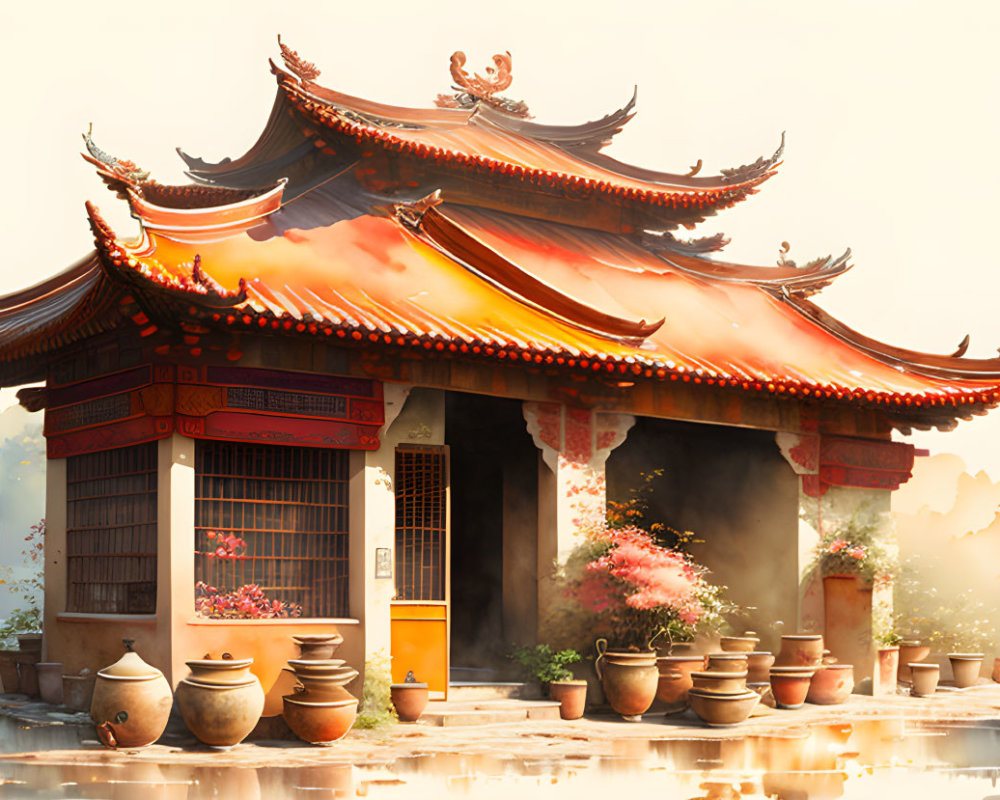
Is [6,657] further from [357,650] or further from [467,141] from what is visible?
[467,141]

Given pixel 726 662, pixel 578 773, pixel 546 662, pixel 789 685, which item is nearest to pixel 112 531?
pixel 546 662

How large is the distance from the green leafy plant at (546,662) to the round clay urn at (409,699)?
1731mm

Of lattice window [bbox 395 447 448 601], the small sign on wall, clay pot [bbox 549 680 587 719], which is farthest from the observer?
lattice window [bbox 395 447 448 601]

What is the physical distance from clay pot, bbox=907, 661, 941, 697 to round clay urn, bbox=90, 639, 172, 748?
10066 mm

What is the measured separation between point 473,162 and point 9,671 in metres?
8.67

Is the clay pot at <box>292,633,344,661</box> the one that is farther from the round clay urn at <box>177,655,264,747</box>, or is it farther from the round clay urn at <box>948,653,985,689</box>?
the round clay urn at <box>948,653,985,689</box>

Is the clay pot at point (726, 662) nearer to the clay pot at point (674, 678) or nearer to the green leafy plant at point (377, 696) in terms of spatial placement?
the clay pot at point (674, 678)

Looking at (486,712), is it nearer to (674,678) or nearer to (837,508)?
(674,678)

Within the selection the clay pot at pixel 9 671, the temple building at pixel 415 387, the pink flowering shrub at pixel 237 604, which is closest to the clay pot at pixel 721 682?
the temple building at pixel 415 387

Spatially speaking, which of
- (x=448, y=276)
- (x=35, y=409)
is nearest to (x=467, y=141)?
(x=448, y=276)

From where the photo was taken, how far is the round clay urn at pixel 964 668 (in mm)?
17766

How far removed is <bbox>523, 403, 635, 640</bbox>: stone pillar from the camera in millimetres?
14500

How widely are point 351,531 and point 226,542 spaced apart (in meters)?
1.32

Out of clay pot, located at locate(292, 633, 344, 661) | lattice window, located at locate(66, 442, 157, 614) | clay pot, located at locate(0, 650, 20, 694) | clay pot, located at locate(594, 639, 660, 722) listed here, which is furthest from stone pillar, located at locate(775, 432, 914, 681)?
clay pot, located at locate(0, 650, 20, 694)
